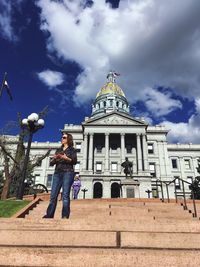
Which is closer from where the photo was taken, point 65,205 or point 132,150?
point 65,205

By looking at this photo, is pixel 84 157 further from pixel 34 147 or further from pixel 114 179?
pixel 34 147

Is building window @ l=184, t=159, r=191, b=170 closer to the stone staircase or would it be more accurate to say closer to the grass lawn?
the grass lawn

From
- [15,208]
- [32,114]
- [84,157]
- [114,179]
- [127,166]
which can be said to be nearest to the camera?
[15,208]

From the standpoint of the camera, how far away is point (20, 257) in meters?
3.20

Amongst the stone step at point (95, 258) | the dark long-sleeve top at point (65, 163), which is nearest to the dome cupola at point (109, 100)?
the dark long-sleeve top at point (65, 163)

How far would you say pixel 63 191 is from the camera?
611cm

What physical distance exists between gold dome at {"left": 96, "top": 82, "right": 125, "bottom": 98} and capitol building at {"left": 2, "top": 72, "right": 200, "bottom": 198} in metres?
17.3

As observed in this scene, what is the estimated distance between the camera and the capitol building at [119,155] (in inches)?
1720

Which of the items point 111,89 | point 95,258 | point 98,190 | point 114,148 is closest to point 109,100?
point 111,89

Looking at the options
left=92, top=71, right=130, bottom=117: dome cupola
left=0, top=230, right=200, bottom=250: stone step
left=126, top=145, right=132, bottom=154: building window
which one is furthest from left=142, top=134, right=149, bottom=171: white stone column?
left=0, top=230, right=200, bottom=250: stone step

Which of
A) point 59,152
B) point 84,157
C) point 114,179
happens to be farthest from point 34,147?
point 59,152

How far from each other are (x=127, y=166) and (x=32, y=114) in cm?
1746

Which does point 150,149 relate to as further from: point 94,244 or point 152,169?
point 94,244

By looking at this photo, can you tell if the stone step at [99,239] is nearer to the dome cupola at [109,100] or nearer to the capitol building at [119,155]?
the capitol building at [119,155]
